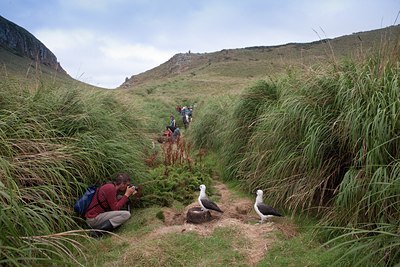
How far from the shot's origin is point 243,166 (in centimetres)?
705

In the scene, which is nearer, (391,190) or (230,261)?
(391,190)

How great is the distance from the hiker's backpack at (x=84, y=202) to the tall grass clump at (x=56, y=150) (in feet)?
0.39

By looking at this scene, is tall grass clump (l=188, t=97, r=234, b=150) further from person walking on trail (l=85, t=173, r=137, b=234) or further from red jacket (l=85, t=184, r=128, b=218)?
red jacket (l=85, t=184, r=128, b=218)

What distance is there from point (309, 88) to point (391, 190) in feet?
7.71

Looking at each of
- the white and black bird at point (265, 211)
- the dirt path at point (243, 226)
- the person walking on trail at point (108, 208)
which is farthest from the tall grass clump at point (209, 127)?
the white and black bird at point (265, 211)

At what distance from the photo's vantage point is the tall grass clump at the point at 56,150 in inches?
167

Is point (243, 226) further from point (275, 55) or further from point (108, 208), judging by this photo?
point (275, 55)

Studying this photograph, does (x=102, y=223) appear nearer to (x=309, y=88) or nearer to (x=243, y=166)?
(x=243, y=166)

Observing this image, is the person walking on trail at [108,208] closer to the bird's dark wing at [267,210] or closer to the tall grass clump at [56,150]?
the tall grass clump at [56,150]

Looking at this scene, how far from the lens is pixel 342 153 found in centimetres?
470

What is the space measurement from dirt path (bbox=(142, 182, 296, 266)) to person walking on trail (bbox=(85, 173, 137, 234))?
2.28 ft

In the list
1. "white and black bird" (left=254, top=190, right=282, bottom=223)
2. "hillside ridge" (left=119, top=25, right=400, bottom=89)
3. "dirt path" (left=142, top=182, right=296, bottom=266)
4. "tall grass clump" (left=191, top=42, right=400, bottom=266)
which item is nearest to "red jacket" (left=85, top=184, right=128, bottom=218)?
"dirt path" (left=142, top=182, right=296, bottom=266)

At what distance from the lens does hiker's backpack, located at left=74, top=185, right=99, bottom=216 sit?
5094 millimetres


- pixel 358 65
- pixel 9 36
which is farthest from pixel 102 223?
pixel 9 36
